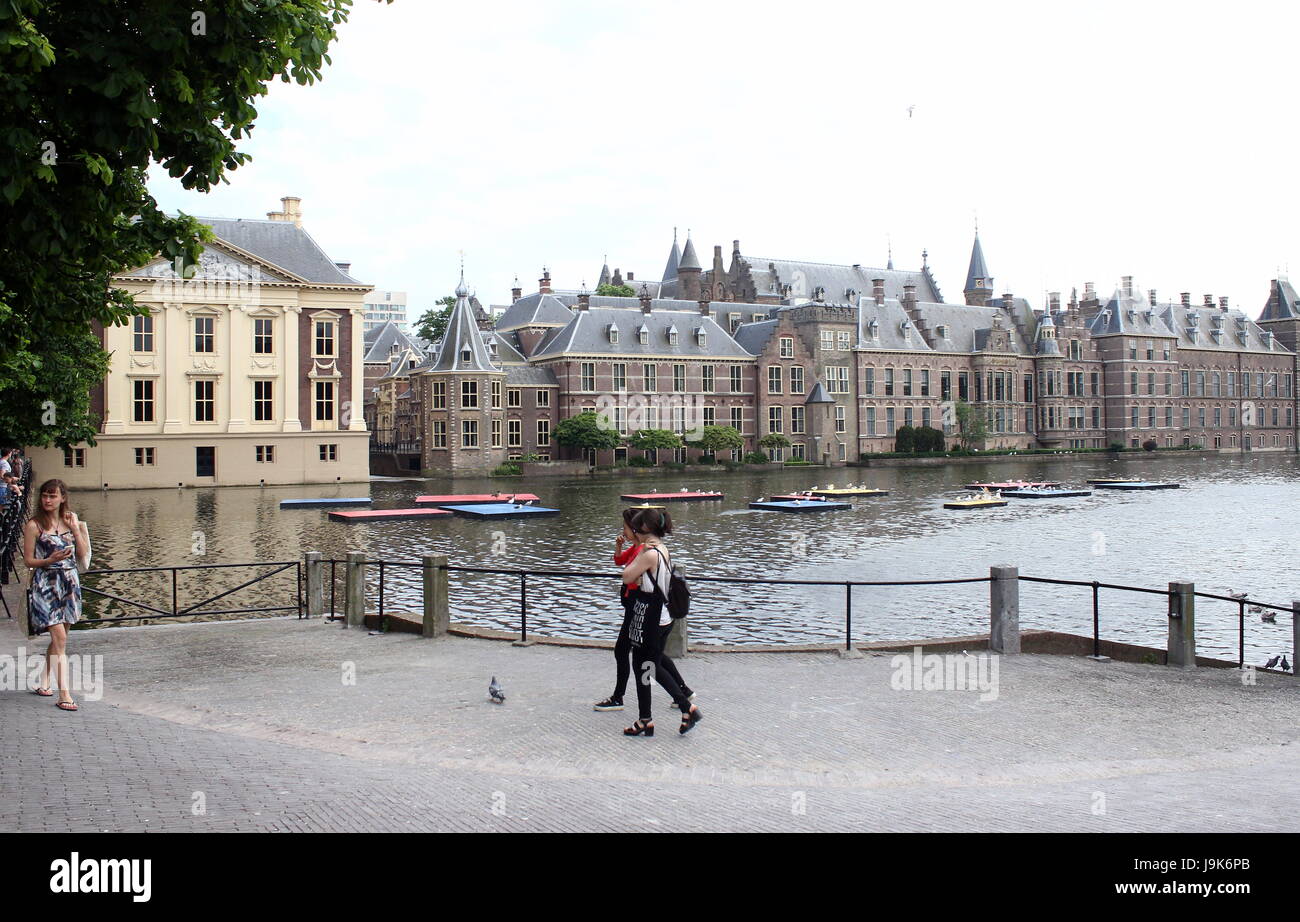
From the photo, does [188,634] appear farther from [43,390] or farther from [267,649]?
[43,390]

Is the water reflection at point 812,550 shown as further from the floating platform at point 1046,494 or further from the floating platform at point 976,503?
the floating platform at point 1046,494

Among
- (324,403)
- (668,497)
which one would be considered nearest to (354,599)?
(668,497)

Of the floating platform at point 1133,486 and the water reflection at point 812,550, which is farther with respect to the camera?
the floating platform at point 1133,486

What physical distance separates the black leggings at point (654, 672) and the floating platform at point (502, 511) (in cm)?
3342

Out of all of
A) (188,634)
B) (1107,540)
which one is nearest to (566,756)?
(188,634)

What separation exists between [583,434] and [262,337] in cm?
2235

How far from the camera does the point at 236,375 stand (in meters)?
63.9

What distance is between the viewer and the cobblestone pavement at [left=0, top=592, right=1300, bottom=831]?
8.13 metres

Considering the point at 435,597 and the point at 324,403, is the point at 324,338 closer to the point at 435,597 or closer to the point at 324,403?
the point at 324,403

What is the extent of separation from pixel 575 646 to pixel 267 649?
4135 millimetres

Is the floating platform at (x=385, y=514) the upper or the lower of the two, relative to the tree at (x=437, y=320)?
lower

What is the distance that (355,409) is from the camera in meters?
67.1

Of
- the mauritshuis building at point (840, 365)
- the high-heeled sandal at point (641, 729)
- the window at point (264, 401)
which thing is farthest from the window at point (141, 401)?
the high-heeled sandal at point (641, 729)

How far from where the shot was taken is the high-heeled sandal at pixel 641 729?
10.5 meters
